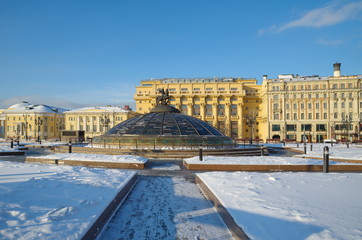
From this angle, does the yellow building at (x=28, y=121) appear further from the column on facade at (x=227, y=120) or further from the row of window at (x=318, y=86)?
the row of window at (x=318, y=86)

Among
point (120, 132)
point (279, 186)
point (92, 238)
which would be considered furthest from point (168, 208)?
point (120, 132)

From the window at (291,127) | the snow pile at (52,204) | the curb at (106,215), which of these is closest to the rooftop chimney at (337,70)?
the window at (291,127)

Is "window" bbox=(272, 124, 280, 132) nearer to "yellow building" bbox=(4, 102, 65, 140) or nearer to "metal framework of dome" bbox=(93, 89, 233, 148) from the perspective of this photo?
"metal framework of dome" bbox=(93, 89, 233, 148)

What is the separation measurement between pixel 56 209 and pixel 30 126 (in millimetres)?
73663

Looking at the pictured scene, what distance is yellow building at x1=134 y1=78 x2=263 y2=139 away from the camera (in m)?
61.7

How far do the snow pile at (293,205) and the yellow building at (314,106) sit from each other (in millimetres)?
48438

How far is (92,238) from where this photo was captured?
3906 millimetres

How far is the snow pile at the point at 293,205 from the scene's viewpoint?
12.4ft

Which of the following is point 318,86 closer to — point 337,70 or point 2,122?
point 337,70

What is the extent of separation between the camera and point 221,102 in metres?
62.8

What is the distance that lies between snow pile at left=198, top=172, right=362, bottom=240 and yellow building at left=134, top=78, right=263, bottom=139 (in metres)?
53.9

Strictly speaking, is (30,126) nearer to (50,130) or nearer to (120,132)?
(50,130)

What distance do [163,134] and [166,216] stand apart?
14449mm

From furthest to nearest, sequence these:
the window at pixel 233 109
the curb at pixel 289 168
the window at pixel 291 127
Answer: the window at pixel 233 109 < the window at pixel 291 127 < the curb at pixel 289 168
